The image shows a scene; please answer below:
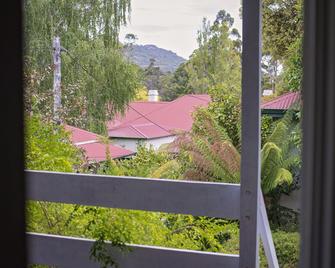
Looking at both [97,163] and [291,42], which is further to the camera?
[97,163]

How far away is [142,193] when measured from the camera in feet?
6.16

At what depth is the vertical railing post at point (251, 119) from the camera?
164 cm

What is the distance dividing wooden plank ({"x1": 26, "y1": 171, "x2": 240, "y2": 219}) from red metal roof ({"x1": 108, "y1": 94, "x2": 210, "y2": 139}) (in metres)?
0.85

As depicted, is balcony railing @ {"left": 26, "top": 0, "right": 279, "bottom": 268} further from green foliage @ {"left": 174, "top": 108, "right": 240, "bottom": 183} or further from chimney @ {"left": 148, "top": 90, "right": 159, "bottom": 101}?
chimney @ {"left": 148, "top": 90, "right": 159, "bottom": 101}

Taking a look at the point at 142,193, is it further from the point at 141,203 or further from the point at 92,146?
the point at 92,146

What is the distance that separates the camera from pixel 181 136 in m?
2.73

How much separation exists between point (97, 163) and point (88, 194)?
903 mm

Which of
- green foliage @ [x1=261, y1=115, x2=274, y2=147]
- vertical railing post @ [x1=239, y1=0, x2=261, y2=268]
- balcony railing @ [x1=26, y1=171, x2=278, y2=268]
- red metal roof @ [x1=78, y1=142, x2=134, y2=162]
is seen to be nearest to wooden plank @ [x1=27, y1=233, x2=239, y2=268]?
balcony railing @ [x1=26, y1=171, x2=278, y2=268]
